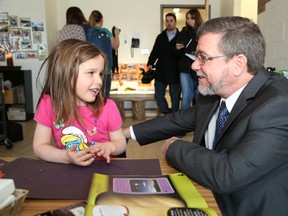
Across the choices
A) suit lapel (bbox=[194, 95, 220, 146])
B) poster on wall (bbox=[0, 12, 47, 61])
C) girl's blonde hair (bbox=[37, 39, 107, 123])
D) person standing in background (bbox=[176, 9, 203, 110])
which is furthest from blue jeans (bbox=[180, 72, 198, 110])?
poster on wall (bbox=[0, 12, 47, 61])

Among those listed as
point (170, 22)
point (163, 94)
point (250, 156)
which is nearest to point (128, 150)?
point (163, 94)

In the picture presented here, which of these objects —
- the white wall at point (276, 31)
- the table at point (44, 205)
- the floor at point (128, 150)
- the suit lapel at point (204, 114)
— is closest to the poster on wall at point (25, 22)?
the floor at point (128, 150)

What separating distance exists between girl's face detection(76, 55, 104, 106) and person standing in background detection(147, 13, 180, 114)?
9.73 feet

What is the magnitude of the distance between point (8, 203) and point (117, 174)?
0.36 meters

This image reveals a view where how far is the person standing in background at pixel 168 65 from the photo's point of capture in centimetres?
422

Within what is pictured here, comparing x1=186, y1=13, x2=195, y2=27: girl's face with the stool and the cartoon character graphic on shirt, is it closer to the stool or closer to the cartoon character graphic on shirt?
the stool

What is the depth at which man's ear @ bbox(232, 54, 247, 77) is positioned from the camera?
3.69 feet

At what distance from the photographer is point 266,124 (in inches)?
36.1

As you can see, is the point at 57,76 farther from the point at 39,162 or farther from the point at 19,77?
the point at 19,77

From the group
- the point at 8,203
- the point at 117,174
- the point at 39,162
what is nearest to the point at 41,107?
the point at 39,162

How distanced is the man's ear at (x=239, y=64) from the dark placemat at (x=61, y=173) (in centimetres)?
47

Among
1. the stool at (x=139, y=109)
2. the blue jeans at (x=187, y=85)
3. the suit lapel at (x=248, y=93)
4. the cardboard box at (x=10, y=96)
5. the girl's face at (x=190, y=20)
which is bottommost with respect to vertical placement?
the stool at (x=139, y=109)

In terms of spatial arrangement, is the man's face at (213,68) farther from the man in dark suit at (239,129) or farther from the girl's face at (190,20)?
the girl's face at (190,20)

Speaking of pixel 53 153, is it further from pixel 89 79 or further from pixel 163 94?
pixel 163 94
